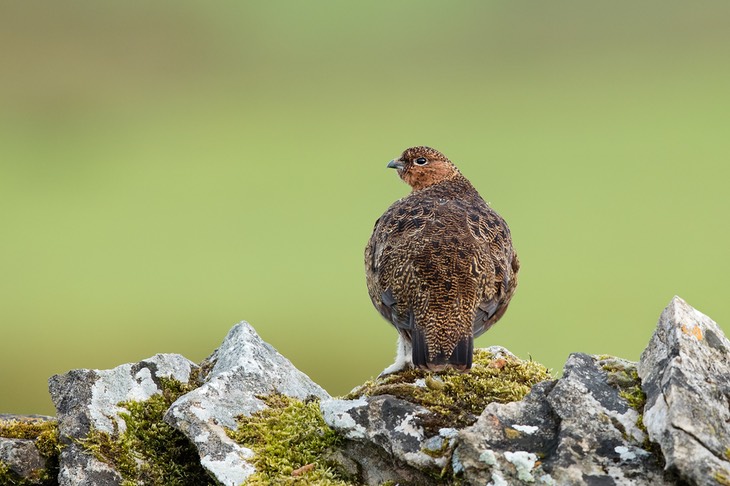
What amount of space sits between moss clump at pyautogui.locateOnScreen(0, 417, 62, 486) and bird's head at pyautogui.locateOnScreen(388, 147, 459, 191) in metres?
4.01

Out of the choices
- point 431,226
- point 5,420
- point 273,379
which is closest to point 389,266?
point 431,226

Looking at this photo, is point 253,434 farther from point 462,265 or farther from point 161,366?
point 462,265

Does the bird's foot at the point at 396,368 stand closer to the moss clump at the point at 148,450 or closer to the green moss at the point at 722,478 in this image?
the moss clump at the point at 148,450

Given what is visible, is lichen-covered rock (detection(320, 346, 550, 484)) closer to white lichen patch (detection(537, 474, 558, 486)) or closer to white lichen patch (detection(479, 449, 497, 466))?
white lichen patch (detection(479, 449, 497, 466))

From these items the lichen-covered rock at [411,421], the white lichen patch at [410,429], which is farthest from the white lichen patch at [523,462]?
the white lichen patch at [410,429]

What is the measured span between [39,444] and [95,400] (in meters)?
0.39

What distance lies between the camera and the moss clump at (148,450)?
466 centimetres

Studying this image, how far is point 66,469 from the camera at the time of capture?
457 cm

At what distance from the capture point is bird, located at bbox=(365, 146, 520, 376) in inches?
217

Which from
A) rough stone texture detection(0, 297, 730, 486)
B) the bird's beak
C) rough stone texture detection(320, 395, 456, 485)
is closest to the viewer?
rough stone texture detection(0, 297, 730, 486)

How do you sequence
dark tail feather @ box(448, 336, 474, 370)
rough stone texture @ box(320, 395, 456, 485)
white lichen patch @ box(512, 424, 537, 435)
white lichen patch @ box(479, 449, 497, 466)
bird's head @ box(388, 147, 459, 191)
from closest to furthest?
white lichen patch @ box(479, 449, 497, 466) < white lichen patch @ box(512, 424, 537, 435) < rough stone texture @ box(320, 395, 456, 485) < dark tail feather @ box(448, 336, 474, 370) < bird's head @ box(388, 147, 459, 191)

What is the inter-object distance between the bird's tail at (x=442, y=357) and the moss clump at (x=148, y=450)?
140cm

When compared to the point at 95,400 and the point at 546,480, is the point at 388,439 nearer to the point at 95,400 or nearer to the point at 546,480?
the point at 546,480

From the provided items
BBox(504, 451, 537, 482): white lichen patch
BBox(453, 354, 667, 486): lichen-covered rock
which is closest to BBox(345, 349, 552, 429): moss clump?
BBox(453, 354, 667, 486): lichen-covered rock
